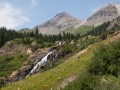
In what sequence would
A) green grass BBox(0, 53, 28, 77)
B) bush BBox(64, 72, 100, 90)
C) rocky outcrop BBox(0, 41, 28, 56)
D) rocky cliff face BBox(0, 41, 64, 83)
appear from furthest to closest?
rocky outcrop BBox(0, 41, 28, 56) → green grass BBox(0, 53, 28, 77) → rocky cliff face BBox(0, 41, 64, 83) → bush BBox(64, 72, 100, 90)

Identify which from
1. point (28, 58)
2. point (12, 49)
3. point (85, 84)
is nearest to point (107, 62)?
point (85, 84)

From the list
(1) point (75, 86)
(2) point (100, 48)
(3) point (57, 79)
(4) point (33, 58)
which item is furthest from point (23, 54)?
(1) point (75, 86)

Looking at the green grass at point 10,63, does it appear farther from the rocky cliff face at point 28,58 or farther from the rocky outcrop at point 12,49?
the rocky outcrop at point 12,49

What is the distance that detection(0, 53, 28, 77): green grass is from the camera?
84475mm

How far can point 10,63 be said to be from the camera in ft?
316

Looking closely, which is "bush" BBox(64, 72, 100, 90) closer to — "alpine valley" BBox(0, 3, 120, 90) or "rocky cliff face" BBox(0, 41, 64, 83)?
"alpine valley" BBox(0, 3, 120, 90)

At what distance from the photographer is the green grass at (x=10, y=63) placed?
84.5 m

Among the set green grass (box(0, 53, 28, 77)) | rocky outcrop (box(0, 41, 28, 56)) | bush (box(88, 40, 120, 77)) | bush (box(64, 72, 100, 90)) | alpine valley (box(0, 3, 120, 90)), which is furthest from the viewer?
rocky outcrop (box(0, 41, 28, 56))

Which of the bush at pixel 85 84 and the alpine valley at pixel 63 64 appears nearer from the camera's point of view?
the bush at pixel 85 84

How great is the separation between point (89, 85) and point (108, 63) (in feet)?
24.2

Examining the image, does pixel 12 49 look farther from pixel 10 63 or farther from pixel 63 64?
pixel 63 64

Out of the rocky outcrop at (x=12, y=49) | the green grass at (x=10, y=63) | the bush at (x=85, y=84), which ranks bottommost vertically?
the green grass at (x=10, y=63)

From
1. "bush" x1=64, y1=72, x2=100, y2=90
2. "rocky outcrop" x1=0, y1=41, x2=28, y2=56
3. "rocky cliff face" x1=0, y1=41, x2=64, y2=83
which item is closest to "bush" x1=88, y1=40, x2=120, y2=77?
"bush" x1=64, y1=72, x2=100, y2=90

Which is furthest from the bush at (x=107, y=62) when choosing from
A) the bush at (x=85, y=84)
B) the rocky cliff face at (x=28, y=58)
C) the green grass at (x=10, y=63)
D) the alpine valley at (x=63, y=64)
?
the green grass at (x=10, y=63)
